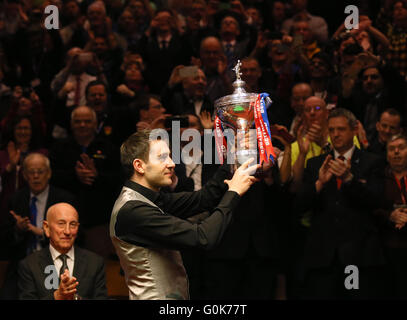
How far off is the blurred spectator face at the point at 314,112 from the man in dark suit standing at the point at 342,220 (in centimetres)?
26

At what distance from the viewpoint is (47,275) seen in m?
4.76

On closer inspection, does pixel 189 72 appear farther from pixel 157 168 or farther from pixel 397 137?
pixel 157 168

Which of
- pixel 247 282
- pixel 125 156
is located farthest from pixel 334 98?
pixel 125 156

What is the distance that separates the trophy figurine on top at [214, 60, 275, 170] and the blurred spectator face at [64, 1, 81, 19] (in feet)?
14.2

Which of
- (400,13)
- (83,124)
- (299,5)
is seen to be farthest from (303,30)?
(83,124)

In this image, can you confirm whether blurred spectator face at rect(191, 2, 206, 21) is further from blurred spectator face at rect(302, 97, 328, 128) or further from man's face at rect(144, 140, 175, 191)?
man's face at rect(144, 140, 175, 191)

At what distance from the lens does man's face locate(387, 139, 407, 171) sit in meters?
5.10

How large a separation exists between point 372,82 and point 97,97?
7.69ft

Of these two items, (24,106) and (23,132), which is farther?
(24,106)

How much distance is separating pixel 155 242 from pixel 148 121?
2541 mm

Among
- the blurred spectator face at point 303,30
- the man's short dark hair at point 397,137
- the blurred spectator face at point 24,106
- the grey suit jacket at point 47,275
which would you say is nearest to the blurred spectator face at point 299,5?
the blurred spectator face at point 303,30

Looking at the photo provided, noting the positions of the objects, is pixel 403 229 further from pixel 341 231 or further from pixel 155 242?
pixel 155 242

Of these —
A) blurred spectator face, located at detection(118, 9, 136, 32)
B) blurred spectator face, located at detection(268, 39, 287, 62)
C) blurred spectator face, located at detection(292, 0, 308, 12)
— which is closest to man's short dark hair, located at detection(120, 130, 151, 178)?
blurred spectator face, located at detection(268, 39, 287, 62)

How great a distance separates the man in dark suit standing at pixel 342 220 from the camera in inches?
196
